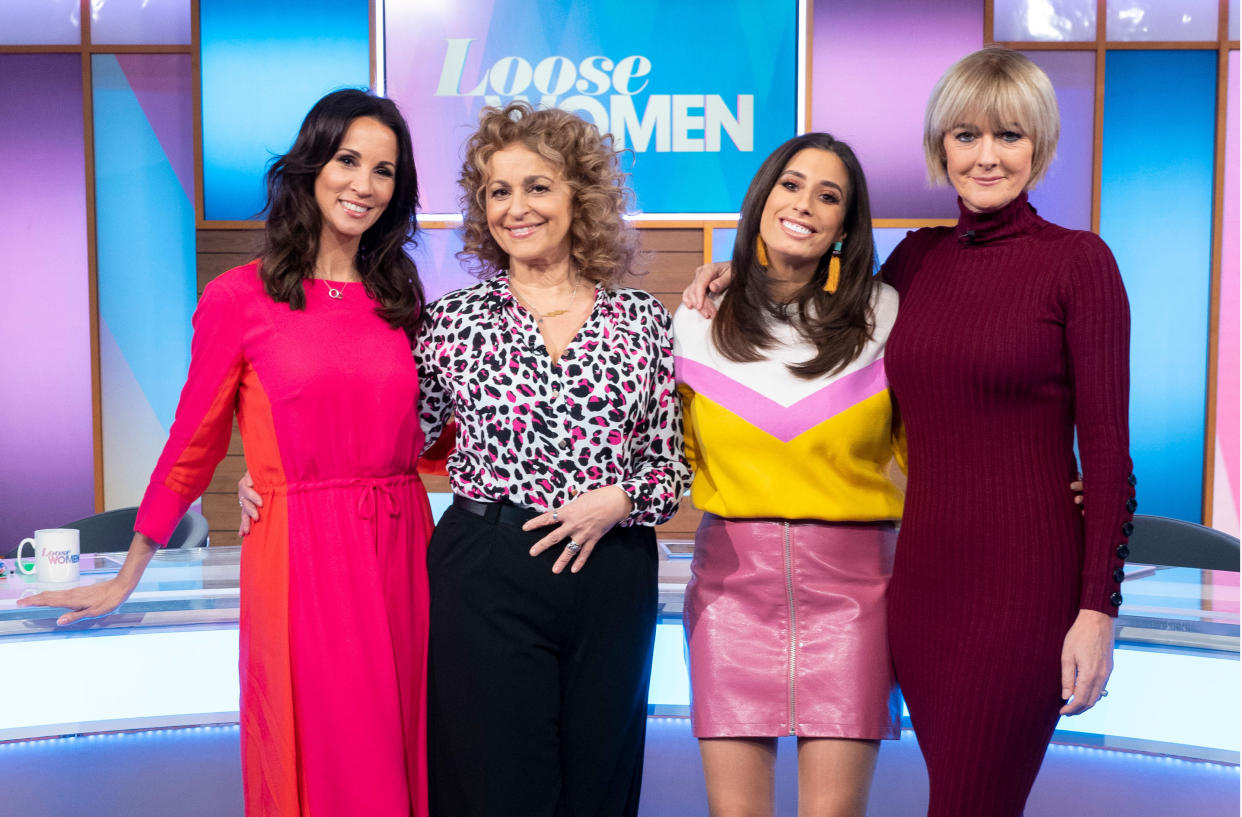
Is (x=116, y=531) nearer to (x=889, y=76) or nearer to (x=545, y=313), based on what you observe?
(x=545, y=313)

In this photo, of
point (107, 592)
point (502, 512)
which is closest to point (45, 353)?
point (107, 592)

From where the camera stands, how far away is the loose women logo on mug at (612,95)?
180 inches

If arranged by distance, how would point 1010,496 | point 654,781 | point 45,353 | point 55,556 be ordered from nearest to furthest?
point 1010,496 < point 55,556 < point 654,781 < point 45,353

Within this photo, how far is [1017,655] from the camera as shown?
1.63 metres

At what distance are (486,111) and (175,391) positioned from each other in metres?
3.51

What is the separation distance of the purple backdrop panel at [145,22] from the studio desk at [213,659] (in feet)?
9.52

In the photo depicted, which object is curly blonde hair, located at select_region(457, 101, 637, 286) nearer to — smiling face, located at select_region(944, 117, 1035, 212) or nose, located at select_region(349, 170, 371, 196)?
nose, located at select_region(349, 170, 371, 196)

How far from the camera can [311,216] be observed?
6.50 feet

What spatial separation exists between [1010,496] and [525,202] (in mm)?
1006

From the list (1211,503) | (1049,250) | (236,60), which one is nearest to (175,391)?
(236,60)

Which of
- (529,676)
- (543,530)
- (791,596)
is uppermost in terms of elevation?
(543,530)

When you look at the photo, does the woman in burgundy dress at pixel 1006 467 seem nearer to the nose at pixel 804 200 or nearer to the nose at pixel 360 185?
the nose at pixel 804 200

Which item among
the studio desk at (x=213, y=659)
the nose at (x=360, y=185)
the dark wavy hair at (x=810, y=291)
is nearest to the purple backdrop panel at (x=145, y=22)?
the studio desk at (x=213, y=659)

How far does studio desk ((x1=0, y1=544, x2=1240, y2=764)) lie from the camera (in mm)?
2434
